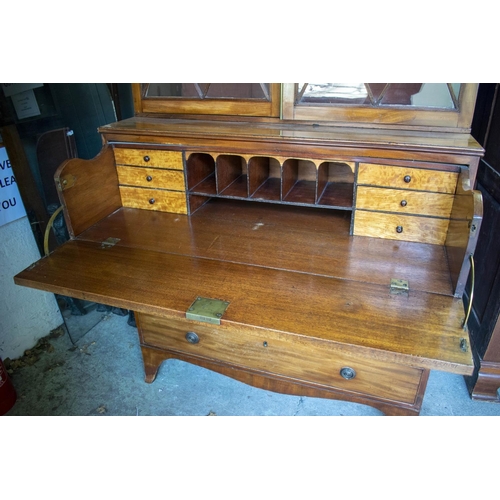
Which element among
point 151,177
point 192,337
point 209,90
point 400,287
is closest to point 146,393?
point 192,337

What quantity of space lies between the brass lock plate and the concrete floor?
953 mm

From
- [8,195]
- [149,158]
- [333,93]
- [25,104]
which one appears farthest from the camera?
[25,104]

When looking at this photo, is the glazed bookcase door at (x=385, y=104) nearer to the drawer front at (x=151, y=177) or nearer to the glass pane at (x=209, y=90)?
the glass pane at (x=209, y=90)

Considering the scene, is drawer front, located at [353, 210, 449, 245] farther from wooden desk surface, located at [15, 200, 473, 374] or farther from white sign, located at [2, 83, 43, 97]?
white sign, located at [2, 83, 43, 97]

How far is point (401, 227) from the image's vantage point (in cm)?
162

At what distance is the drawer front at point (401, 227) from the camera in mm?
1566

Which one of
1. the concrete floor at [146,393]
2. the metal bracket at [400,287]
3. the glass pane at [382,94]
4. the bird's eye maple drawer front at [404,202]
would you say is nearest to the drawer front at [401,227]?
the bird's eye maple drawer front at [404,202]

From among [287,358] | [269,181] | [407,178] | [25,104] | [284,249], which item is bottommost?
[287,358]

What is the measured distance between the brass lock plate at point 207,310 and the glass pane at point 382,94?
3.25ft

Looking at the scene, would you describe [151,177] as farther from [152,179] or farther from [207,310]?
[207,310]

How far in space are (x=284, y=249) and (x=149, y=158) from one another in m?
0.78

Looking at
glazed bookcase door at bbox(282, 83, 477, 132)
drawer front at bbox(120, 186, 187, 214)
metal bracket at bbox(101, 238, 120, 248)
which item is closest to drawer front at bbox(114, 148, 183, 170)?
drawer front at bbox(120, 186, 187, 214)

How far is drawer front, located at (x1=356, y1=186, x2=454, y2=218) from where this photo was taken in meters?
1.52

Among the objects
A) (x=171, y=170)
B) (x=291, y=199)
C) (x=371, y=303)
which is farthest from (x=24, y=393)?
(x=371, y=303)
